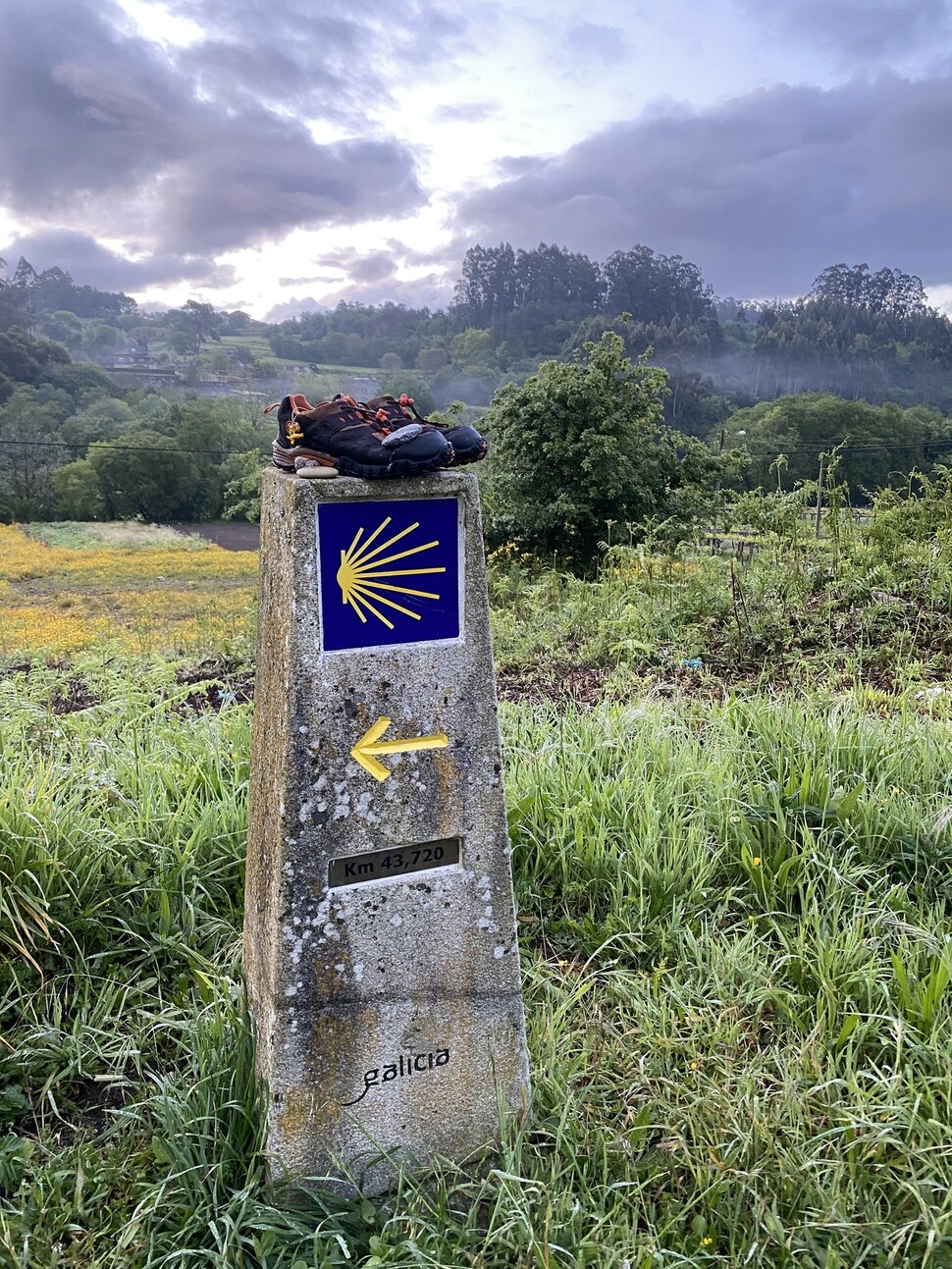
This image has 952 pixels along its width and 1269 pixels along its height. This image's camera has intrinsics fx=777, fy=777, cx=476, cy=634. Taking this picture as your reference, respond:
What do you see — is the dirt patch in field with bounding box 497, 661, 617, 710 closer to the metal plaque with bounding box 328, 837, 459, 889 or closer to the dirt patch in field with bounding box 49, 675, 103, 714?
the dirt patch in field with bounding box 49, 675, 103, 714

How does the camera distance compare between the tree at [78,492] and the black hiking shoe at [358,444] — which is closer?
the black hiking shoe at [358,444]

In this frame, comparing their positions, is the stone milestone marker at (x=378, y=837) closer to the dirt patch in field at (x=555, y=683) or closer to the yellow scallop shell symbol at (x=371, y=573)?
the yellow scallop shell symbol at (x=371, y=573)

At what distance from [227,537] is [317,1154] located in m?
24.8

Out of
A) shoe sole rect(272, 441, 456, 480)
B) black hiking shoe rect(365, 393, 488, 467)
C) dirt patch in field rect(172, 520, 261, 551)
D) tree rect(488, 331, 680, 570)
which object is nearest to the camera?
shoe sole rect(272, 441, 456, 480)

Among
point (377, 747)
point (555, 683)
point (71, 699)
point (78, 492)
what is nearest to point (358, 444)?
point (377, 747)

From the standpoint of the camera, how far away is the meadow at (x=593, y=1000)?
1.51m

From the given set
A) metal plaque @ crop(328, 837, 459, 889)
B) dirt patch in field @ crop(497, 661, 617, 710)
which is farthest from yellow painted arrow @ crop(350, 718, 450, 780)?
dirt patch in field @ crop(497, 661, 617, 710)

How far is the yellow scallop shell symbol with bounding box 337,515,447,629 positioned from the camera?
1473mm

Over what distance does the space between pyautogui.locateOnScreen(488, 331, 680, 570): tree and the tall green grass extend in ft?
45.2

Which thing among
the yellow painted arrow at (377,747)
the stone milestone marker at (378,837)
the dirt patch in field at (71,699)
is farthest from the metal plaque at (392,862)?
the dirt patch in field at (71,699)

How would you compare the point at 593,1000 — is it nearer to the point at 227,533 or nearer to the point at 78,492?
the point at 227,533

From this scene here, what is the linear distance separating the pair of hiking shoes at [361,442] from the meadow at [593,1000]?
1.25 meters

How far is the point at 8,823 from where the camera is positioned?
2.21 metres

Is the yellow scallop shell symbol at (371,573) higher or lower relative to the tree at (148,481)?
lower
